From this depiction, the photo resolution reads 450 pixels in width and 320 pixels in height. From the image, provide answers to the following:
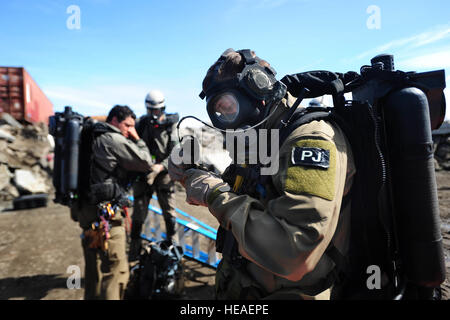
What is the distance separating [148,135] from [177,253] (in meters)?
2.51

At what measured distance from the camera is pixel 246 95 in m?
1.66

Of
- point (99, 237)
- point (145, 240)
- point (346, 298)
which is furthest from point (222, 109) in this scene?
point (145, 240)

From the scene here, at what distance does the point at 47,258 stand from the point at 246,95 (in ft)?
18.8

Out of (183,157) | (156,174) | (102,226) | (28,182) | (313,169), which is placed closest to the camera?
(313,169)

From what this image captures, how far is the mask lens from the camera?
1667 millimetres

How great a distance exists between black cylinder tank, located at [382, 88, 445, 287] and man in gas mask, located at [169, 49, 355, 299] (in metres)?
0.26

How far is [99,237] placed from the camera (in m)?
3.39

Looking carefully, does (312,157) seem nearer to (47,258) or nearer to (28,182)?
(47,258)

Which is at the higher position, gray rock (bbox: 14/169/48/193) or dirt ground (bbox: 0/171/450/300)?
gray rock (bbox: 14/169/48/193)

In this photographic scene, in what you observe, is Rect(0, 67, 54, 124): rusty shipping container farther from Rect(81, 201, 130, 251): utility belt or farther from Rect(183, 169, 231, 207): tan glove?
Rect(183, 169, 231, 207): tan glove

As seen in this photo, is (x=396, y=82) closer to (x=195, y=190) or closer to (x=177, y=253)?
(x=195, y=190)

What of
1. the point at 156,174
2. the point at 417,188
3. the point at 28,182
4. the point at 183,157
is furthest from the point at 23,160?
the point at 417,188

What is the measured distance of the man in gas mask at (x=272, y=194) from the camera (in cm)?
119

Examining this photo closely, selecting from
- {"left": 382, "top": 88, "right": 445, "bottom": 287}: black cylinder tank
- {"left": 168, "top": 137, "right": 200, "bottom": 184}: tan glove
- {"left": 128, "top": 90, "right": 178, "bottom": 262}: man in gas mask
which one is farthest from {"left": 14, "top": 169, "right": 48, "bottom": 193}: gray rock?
{"left": 382, "top": 88, "right": 445, "bottom": 287}: black cylinder tank
